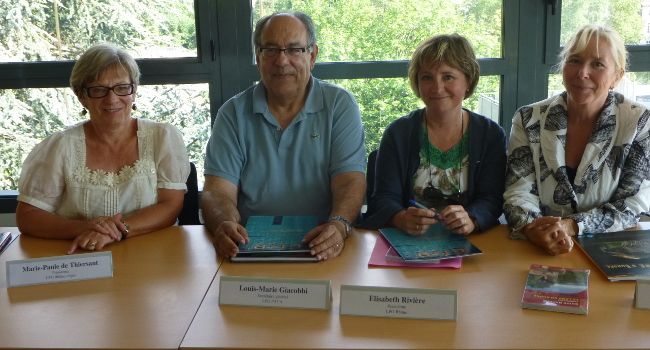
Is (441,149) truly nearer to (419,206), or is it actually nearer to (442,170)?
(442,170)

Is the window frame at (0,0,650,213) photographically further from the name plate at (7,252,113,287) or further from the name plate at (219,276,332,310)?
the name plate at (219,276,332,310)

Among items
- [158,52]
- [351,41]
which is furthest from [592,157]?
[158,52]

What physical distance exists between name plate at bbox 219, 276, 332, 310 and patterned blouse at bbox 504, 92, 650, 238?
752 mm

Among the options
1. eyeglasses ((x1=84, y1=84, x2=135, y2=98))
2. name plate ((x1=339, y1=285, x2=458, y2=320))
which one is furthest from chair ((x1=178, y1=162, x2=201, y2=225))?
name plate ((x1=339, y1=285, x2=458, y2=320))

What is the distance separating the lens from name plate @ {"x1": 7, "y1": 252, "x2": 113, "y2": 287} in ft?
5.32

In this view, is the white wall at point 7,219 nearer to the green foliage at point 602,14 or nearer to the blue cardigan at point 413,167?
the blue cardigan at point 413,167

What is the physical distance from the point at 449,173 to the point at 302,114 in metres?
0.57

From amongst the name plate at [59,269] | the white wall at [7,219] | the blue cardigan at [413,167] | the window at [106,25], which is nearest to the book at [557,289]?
the blue cardigan at [413,167]

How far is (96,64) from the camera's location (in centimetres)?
207

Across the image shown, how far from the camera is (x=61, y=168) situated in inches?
82.2

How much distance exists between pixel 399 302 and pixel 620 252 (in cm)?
71

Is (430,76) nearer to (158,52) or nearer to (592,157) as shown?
(592,157)

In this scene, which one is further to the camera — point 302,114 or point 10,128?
point 10,128

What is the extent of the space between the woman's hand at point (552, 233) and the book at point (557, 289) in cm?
13
